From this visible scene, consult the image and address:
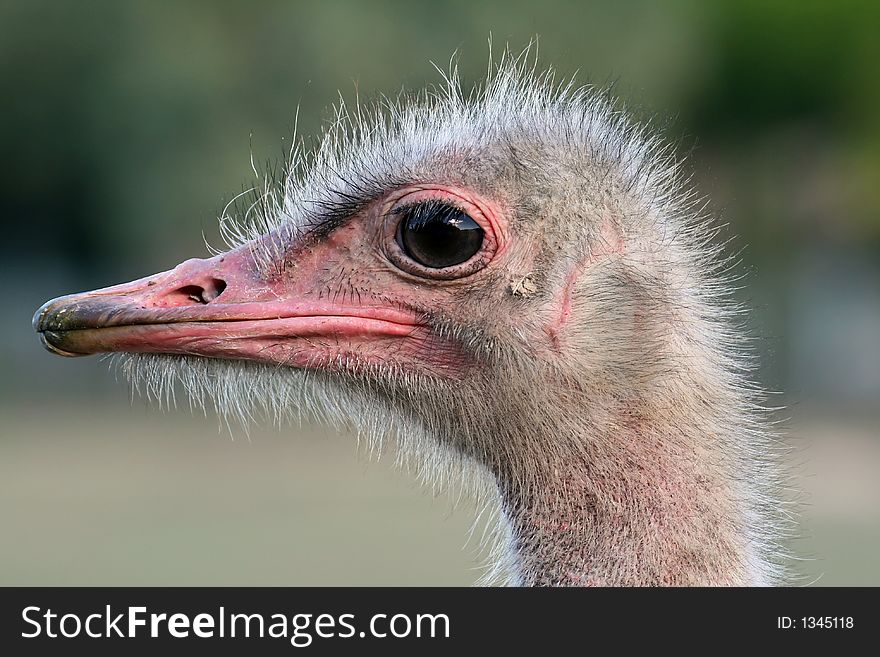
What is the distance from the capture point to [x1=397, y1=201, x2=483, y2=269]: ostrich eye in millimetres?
3240

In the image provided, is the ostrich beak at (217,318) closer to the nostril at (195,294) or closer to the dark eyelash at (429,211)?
the nostril at (195,294)

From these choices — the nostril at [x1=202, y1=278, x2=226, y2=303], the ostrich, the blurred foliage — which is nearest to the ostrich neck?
the ostrich

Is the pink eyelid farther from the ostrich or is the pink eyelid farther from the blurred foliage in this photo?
the blurred foliage

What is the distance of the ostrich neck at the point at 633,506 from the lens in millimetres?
3148

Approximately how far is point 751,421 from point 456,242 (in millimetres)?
883

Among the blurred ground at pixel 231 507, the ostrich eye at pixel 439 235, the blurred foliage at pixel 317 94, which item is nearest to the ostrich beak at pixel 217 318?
the ostrich eye at pixel 439 235

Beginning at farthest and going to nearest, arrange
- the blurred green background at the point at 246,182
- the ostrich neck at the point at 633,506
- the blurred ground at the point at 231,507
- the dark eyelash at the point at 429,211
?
the blurred green background at the point at 246,182
the blurred ground at the point at 231,507
the dark eyelash at the point at 429,211
the ostrich neck at the point at 633,506

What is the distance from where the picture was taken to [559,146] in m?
3.38

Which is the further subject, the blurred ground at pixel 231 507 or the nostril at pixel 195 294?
the blurred ground at pixel 231 507

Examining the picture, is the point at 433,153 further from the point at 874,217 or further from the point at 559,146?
the point at 874,217

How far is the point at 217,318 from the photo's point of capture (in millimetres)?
3262

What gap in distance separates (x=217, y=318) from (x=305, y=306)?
204 millimetres

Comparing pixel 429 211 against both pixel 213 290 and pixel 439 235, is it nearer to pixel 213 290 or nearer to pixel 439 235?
pixel 439 235

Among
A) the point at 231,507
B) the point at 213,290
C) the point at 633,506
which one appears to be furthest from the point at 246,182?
the point at 633,506
